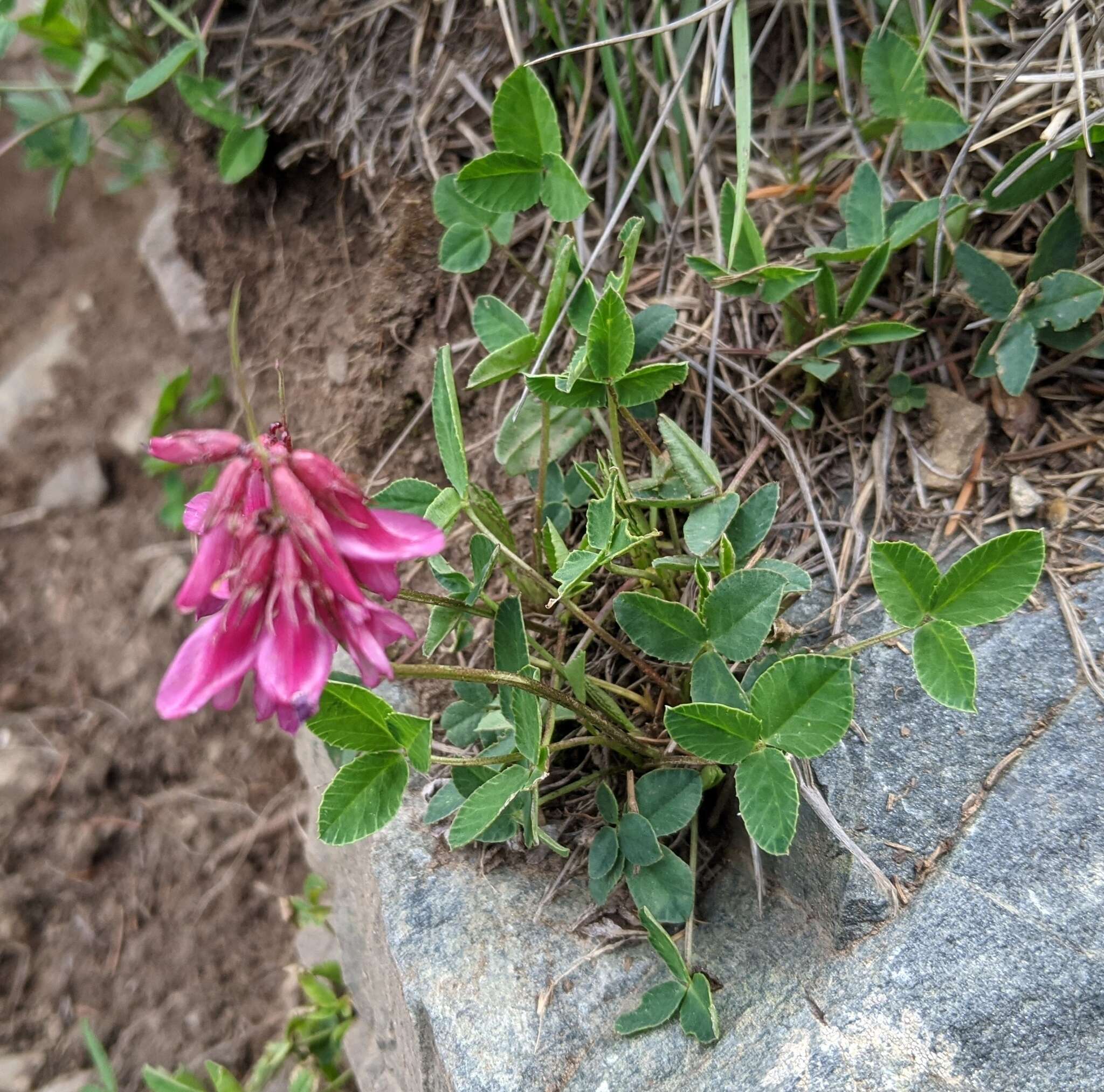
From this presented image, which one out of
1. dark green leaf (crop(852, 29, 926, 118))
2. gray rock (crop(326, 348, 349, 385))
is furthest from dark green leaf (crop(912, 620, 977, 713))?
gray rock (crop(326, 348, 349, 385))

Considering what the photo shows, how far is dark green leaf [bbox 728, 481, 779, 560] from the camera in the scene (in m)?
1.69

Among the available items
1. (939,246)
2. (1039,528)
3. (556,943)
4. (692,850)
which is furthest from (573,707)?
(939,246)

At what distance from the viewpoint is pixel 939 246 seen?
1.87m

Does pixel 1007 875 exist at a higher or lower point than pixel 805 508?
lower

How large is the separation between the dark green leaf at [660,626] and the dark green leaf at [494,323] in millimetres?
631

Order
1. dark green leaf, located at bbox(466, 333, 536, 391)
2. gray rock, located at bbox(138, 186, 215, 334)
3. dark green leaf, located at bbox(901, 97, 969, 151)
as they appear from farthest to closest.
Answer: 1. gray rock, located at bbox(138, 186, 215, 334)
2. dark green leaf, located at bbox(901, 97, 969, 151)
3. dark green leaf, located at bbox(466, 333, 536, 391)

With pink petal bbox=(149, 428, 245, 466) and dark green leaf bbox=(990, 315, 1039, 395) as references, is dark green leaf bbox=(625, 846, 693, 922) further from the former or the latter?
dark green leaf bbox=(990, 315, 1039, 395)

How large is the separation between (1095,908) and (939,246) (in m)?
1.22

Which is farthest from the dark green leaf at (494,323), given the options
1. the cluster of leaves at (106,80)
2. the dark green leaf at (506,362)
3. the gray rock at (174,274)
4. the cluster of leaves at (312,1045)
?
the gray rock at (174,274)

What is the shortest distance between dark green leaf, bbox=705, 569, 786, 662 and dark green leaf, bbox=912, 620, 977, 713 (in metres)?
0.23

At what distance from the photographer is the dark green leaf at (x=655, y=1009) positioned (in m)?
1.59

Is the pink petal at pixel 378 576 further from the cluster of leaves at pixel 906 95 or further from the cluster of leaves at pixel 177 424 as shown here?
the cluster of leaves at pixel 177 424

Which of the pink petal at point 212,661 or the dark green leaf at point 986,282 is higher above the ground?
the pink petal at point 212,661

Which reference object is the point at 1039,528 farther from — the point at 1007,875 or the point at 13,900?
the point at 13,900
